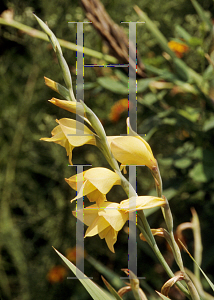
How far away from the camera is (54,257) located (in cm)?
113

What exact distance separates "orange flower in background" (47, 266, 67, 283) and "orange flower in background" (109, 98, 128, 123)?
0.62 metres

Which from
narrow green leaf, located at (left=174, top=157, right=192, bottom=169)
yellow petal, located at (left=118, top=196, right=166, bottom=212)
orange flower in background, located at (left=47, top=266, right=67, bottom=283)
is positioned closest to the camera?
yellow petal, located at (left=118, top=196, right=166, bottom=212)

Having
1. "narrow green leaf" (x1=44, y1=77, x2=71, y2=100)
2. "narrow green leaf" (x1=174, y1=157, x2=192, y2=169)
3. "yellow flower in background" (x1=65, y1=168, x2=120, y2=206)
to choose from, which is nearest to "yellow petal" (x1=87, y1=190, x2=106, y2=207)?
"yellow flower in background" (x1=65, y1=168, x2=120, y2=206)

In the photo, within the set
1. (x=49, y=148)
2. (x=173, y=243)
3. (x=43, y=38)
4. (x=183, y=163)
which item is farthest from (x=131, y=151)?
(x=49, y=148)

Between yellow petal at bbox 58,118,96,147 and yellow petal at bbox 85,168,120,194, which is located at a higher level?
yellow petal at bbox 58,118,96,147

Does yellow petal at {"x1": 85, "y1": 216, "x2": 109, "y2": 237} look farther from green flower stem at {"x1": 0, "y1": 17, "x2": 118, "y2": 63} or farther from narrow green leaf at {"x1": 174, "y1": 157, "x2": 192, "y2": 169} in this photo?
green flower stem at {"x1": 0, "y1": 17, "x2": 118, "y2": 63}

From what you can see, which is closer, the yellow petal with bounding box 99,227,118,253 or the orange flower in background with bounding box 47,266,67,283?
the yellow petal with bounding box 99,227,118,253

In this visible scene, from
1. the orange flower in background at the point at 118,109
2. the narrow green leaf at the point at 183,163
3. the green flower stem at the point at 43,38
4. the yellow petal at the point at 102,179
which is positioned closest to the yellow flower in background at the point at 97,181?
the yellow petal at the point at 102,179

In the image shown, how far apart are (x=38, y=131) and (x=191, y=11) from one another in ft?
2.78

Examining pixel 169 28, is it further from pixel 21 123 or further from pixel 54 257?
pixel 54 257

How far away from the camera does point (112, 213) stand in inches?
10.1

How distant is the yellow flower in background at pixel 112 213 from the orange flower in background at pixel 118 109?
815mm

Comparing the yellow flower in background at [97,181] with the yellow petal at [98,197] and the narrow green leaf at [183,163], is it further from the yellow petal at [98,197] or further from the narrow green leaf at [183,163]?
the narrow green leaf at [183,163]

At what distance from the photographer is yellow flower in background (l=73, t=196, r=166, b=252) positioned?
0.82 ft
